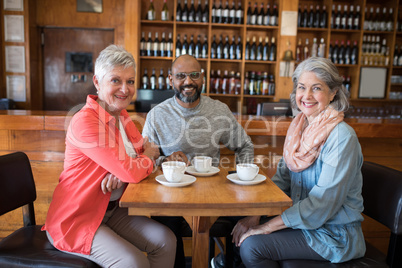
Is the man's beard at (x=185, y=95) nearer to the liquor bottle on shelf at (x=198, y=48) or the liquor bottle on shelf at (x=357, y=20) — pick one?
the liquor bottle on shelf at (x=198, y=48)

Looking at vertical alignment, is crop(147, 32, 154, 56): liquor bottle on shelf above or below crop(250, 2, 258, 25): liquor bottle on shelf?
below

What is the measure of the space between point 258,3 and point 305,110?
4.01 metres

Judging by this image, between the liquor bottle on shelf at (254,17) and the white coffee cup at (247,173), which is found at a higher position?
the liquor bottle on shelf at (254,17)

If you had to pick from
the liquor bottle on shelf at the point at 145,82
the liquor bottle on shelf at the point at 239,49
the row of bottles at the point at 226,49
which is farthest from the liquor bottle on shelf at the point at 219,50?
the liquor bottle on shelf at the point at 145,82

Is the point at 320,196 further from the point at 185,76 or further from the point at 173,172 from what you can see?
the point at 185,76

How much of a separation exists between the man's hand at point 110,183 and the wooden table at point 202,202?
0.37 ft

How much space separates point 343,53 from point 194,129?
4.00 metres

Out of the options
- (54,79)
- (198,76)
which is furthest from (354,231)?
(54,79)

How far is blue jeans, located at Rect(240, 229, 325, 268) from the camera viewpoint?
1375 mm

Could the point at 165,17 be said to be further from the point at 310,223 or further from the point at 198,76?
the point at 310,223

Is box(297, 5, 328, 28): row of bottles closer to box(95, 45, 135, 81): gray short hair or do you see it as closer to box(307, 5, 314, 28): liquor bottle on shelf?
box(307, 5, 314, 28): liquor bottle on shelf

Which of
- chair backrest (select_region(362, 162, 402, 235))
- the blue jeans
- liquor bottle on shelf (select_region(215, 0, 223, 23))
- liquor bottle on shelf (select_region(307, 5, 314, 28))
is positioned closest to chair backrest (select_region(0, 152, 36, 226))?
the blue jeans

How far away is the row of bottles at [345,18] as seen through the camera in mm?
5035

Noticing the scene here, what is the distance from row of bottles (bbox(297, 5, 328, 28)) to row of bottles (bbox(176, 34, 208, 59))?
145 centimetres
